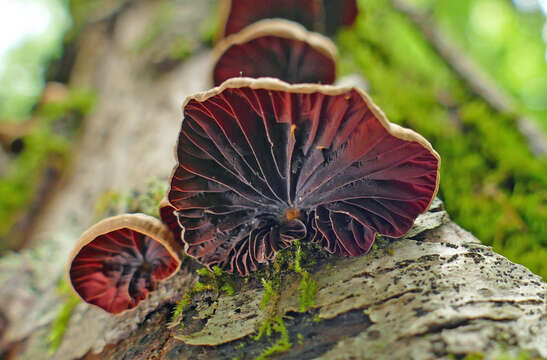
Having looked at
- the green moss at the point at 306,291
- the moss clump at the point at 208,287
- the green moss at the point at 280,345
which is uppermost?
the moss clump at the point at 208,287

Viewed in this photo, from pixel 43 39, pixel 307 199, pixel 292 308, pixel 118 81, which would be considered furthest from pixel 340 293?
pixel 43 39

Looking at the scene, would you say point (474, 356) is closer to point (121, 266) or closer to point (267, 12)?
point (121, 266)

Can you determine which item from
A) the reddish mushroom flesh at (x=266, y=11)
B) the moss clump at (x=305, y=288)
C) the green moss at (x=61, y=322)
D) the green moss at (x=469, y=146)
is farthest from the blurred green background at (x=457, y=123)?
the green moss at (x=61, y=322)

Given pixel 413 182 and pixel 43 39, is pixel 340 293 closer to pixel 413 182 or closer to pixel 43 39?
pixel 413 182

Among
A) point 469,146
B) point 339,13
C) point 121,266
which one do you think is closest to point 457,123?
point 469,146

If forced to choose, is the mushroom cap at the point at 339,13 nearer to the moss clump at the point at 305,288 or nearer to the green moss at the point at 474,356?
the moss clump at the point at 305,288

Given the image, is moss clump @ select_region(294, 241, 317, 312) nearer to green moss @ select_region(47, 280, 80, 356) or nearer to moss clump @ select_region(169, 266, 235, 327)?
moss clump @ select_region(169, 266, 235, 327)

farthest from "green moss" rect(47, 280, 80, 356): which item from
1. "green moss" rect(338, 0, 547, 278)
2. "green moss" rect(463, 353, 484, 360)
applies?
"green moss" rect(338, 0, 547, 278)
